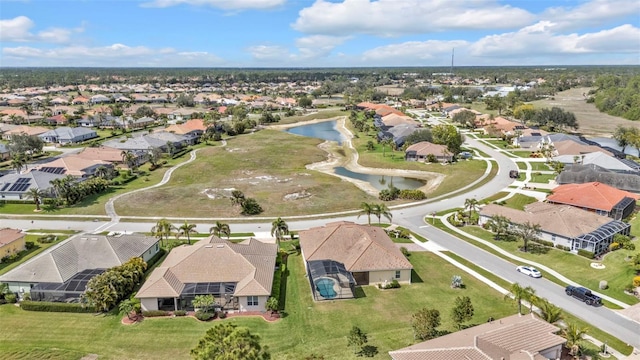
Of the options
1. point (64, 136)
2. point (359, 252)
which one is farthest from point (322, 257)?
point (64, 136)

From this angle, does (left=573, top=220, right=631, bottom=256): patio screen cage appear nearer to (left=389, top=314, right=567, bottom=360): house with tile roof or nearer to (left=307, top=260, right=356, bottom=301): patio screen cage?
(left=389, top=314, right=567, bottom=360): house with tile roof

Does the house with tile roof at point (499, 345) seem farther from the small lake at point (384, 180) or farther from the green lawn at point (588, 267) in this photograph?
the small lake at point (384, 180)

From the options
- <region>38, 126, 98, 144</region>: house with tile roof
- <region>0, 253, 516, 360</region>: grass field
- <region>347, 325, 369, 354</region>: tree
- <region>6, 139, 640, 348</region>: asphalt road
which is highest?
<region>38, 126, 98, 144</region>: house with tile roof

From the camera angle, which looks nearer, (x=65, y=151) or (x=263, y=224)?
(x=263, y=224)

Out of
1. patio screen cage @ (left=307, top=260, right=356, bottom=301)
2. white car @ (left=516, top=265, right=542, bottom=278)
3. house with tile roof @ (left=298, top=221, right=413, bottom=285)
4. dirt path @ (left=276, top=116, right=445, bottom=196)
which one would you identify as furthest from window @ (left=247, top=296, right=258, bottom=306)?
dirt path @ (left=276, top=116, right=445, bottom=196)

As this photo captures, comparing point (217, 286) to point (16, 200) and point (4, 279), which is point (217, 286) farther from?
point (16, 200)

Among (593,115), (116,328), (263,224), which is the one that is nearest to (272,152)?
(263,224)
